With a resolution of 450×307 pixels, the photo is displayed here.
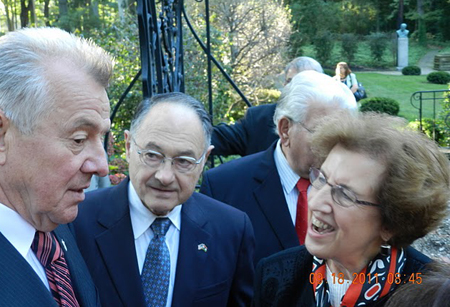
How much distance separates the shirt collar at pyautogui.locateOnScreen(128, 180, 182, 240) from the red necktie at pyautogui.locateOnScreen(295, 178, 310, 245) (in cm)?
75

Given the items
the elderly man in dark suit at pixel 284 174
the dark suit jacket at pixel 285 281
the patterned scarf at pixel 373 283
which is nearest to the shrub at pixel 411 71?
the elderly man in dark suit at pixel 284 174

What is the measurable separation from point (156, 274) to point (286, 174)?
3.38ft

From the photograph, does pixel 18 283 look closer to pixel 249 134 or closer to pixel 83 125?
pixel 83 125

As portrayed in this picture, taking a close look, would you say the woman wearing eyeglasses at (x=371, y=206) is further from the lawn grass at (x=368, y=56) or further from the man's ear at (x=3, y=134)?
the lawn grass at (x=368, y=56)

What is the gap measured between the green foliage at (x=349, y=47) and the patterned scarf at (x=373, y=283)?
113 feet

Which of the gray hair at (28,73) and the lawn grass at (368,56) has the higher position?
the gray hair at (28,73)

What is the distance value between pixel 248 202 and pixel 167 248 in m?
0.74

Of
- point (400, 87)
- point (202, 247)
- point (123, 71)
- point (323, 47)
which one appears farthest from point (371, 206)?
point (323, 47)

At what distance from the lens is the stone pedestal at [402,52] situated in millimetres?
34219

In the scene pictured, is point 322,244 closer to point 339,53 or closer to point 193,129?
point 193,129

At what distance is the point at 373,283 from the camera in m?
2.15

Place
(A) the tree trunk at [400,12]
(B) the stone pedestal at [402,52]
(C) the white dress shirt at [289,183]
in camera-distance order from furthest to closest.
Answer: (A) the tree trunk at [400,12]
(B) the stone pedestal at [402,52]
(C) the white dress shirt at [289,183]

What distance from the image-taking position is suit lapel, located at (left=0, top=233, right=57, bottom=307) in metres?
1.63

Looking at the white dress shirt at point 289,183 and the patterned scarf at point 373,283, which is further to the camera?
the white dress shirt at point 289,183
